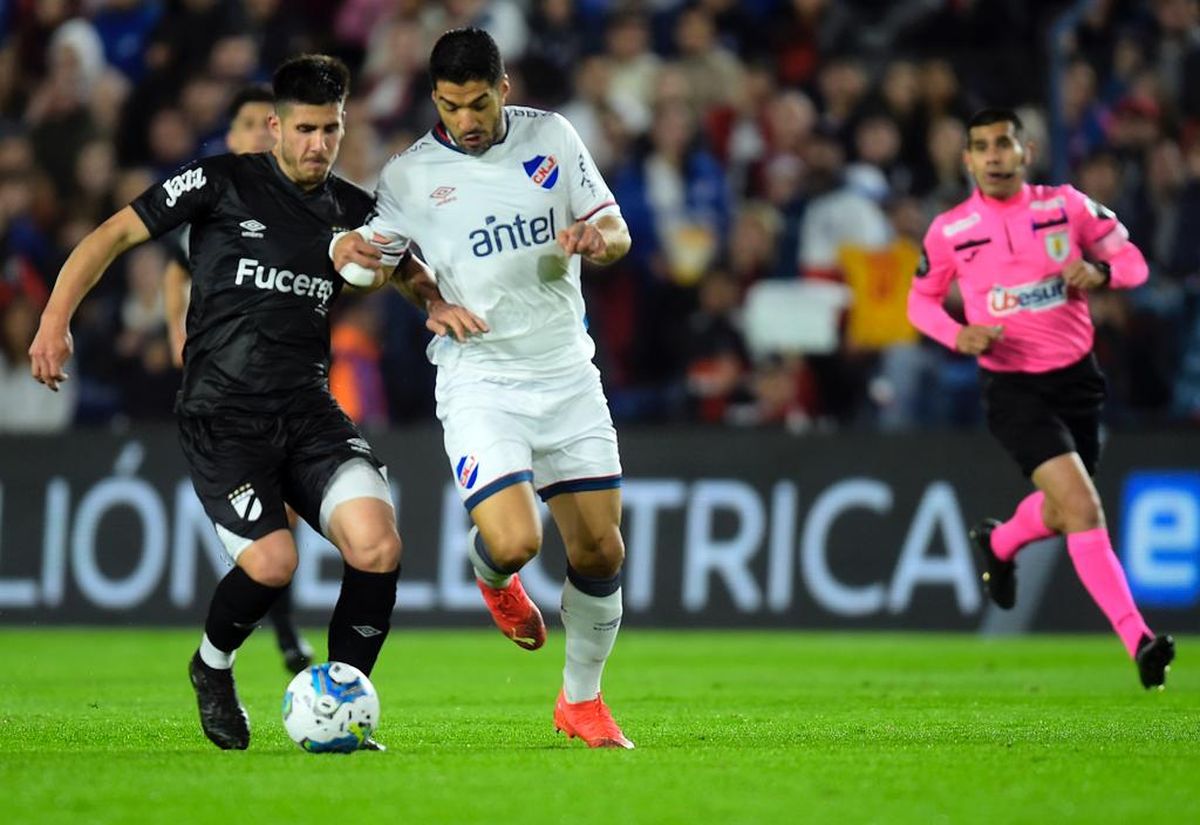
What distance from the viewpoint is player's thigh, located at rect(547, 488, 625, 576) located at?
7.38 m

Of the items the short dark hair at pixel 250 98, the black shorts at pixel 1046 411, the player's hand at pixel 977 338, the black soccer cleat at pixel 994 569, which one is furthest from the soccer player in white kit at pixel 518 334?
the black soccer cleat at pixel 994 569

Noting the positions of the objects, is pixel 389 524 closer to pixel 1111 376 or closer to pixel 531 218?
pixel 531 218

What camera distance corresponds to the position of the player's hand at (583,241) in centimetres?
692

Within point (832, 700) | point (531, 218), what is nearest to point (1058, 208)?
point (832, 700)

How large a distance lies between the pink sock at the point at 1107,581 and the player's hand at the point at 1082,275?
1.18m

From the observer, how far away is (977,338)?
9383 millimetres

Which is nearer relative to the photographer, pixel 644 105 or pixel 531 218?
pixel 531 218

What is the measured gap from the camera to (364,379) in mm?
14867

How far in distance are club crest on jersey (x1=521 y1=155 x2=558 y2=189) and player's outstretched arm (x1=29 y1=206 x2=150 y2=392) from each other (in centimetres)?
139

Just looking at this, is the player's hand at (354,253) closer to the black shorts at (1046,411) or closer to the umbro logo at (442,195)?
the umbro logo at (442,195)

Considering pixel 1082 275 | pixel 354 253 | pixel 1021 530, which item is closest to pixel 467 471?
pixel 354 253

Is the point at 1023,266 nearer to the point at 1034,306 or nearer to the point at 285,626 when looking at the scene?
the point at 1034,306

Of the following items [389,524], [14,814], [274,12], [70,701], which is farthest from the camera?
[274,12]

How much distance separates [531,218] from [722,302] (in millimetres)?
7339
